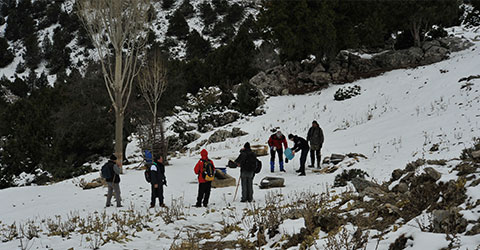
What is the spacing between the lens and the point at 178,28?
206 feet

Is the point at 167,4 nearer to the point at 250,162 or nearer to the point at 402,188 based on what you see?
the point at 250,162

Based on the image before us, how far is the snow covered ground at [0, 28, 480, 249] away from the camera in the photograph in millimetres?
5969

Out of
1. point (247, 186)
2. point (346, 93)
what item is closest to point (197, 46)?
point (346, 93)

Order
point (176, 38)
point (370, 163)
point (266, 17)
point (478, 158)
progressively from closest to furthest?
point (478, 158) → point (370, 163) → point (266, 17) → point (176, 38)

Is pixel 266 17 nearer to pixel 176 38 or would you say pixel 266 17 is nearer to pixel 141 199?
pixel 141 199

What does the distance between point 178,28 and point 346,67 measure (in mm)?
43931

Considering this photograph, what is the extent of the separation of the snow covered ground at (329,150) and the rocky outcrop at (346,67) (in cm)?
165

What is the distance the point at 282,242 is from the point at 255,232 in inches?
35.2

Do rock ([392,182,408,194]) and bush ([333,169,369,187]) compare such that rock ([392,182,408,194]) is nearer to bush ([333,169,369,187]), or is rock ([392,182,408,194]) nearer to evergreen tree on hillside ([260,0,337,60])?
bush ([333,169,369,187])

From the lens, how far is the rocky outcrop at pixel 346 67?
78.8ft

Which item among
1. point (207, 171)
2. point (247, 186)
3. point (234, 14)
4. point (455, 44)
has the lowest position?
point (247, 186)

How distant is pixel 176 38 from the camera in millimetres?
61750

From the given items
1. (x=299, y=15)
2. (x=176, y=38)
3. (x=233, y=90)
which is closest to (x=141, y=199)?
(x=299, y=15)

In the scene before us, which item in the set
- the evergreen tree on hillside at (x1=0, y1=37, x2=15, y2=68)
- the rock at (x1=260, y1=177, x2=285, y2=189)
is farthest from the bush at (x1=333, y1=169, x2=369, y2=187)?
the evergreen tree on hillside at (x1=0, y1=37, x2=15, y2=68)
